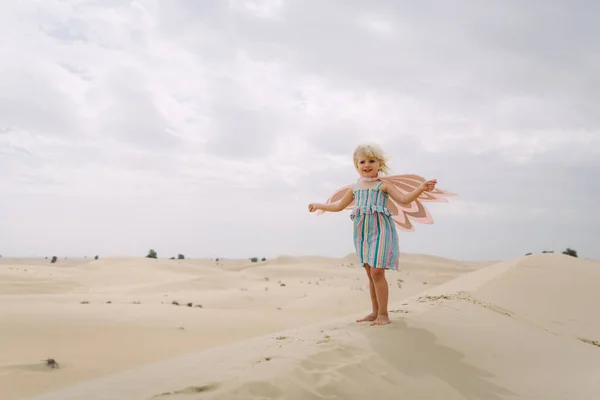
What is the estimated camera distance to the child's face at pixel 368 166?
482 centimetres

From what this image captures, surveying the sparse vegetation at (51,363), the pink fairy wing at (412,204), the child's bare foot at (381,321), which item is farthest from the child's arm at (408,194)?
the sparse vegetation at (51,363)

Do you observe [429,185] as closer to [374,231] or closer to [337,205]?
[374,231]

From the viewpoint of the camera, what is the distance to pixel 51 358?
13.6 feet

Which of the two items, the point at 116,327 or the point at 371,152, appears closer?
the point at 371,152

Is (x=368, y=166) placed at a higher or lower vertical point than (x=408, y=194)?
higher

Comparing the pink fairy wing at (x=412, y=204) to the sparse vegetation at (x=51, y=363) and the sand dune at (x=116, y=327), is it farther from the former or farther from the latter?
the sparse vegetation at (x=51, y=363)

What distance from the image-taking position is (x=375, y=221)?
4648 mm

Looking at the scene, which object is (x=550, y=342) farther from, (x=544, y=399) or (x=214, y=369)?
(x=214, y=369)

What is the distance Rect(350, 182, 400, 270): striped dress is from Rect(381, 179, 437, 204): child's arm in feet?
0.27

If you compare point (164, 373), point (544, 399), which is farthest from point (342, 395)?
point (544, 399)

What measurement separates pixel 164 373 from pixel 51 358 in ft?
5.86

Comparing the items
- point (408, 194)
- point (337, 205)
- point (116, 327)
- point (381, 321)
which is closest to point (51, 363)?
point (116, 327)

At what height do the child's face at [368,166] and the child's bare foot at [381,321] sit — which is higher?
the child's face at [368,166]

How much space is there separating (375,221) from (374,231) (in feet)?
0.38
